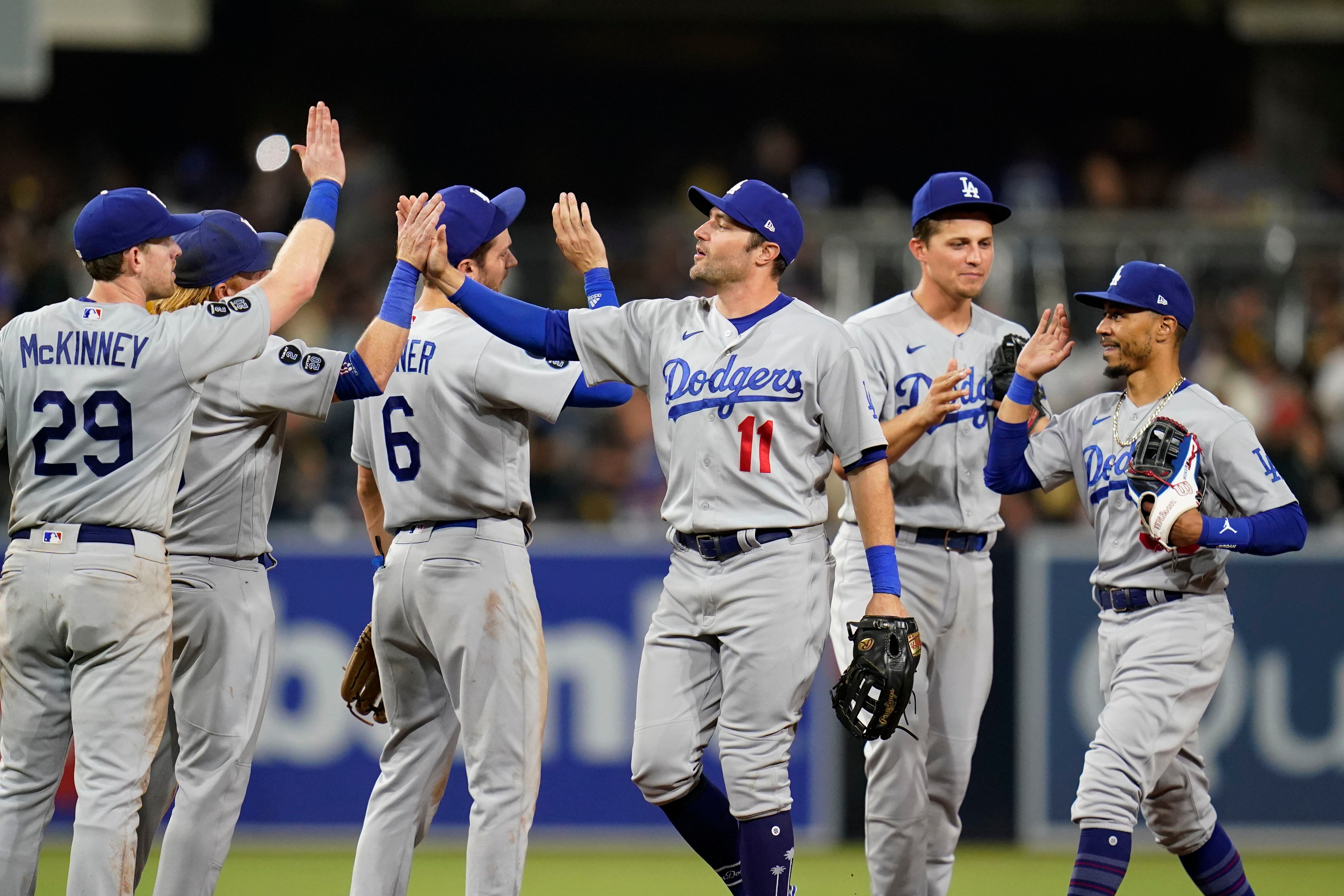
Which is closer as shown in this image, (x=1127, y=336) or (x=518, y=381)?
(x=518, y=381)

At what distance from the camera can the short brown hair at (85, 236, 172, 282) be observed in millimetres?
4777

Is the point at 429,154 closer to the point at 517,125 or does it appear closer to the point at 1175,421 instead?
the point at 517,125

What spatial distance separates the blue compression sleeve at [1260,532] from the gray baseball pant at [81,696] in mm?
3393

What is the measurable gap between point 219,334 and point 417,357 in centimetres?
77

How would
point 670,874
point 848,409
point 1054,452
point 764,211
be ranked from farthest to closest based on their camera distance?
point 670,874 < point 1054,452 < point 764,211 < point 848,409

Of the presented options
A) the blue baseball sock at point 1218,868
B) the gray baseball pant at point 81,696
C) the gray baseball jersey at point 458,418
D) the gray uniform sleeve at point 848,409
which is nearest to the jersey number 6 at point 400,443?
the gray baseball jersey at point 458,418

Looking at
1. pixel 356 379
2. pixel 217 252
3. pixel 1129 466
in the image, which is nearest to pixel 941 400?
pixel 1129 466

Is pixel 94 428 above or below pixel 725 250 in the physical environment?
below

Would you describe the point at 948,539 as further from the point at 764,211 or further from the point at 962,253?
the point at 764,211

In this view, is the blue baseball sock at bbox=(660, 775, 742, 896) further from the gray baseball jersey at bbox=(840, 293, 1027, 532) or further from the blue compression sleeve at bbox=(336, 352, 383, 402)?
the blue compression sleeve at bbox=(336, 352, 383, 402)

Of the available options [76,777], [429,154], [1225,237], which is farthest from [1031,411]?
[429,154]

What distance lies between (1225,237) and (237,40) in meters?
9.97

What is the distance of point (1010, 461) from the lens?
5.55 meters

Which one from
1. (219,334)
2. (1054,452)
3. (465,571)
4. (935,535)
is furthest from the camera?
(935,535)
